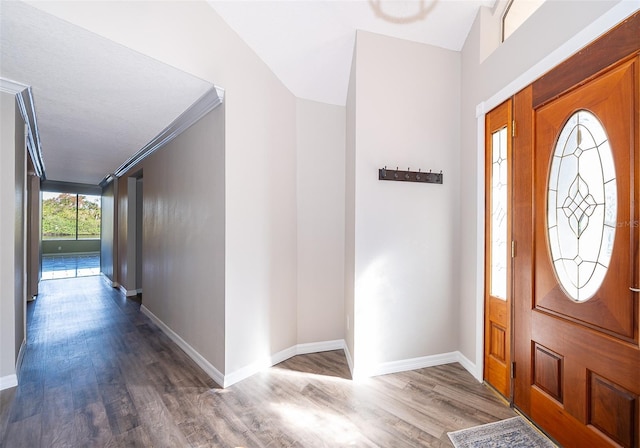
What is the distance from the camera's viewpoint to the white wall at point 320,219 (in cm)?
287

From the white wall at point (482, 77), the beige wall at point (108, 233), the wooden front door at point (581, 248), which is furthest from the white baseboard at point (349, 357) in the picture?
the beige wall at point (108, 233)

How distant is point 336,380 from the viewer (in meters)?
2.33

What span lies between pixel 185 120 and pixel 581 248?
3.37m

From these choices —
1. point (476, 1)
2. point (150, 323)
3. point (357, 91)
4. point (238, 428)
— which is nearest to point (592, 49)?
point (476, 1)

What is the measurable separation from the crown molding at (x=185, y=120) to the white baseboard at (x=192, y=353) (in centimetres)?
234

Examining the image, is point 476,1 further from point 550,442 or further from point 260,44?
point 550,442

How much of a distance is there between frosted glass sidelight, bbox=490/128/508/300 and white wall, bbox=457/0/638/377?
9 centimetres

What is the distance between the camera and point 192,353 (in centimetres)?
272

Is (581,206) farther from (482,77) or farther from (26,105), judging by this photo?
(26,105)

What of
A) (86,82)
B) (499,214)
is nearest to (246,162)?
(86,82)

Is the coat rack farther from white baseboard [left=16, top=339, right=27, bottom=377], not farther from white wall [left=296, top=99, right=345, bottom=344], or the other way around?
white baseboard [left=16, top=339, right=27, bottom=377]

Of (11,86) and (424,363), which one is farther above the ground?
(11,86)

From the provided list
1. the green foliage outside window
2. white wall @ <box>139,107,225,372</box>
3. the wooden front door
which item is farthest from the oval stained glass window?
the green foliage outside window

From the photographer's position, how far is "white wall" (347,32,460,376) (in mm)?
2363
